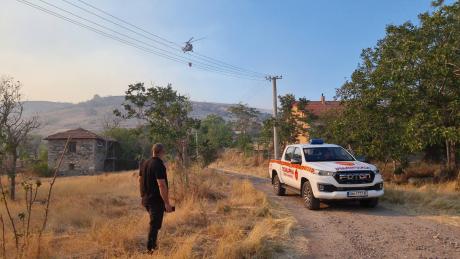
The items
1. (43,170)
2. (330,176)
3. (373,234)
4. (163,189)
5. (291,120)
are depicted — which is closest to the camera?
(163,189)

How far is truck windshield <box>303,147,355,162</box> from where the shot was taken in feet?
40.6

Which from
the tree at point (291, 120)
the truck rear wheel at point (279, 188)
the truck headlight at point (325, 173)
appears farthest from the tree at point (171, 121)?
→ the tree at point (291, 120)

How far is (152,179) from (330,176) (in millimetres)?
5534

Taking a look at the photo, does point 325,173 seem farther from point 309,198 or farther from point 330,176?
point 309,198

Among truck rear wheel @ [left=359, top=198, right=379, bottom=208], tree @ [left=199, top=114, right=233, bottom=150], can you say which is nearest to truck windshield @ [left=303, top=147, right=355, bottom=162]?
truck rear wheel @ [left=359, top=198, right=379, bottom=208]

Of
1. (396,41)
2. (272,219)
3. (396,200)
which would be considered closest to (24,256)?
(272,219)

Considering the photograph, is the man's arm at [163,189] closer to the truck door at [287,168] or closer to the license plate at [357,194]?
the license plate at [357,194]

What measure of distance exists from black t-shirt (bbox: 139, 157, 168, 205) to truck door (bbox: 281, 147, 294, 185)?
6.96 metres

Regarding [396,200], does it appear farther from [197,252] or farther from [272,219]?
[197,252]

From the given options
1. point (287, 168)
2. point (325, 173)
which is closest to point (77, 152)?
point (287, 168)

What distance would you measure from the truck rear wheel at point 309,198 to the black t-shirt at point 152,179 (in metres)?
5.57

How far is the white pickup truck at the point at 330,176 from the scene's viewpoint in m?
10.8

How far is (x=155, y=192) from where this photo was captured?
22.5 feet

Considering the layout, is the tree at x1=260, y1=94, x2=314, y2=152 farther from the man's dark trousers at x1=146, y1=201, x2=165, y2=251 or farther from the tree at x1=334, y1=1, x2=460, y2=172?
the man's dark trousers at x1=146, y1=201, x2=165, y2=251
